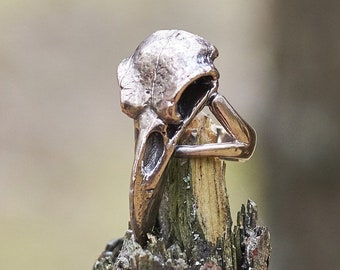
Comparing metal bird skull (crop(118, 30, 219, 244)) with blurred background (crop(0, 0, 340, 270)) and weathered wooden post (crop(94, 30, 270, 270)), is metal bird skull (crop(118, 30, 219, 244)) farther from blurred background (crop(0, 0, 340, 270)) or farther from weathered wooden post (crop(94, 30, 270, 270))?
blurred background (crop(0, 0, 340, 270))

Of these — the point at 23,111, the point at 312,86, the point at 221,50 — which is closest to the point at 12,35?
the point at 23,111

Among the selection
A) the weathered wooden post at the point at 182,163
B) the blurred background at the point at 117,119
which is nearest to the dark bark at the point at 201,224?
the weathered wooden post at the point at 182,163

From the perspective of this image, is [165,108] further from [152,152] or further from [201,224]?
[201,224]

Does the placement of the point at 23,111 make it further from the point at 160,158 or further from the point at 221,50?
the point at 160,158

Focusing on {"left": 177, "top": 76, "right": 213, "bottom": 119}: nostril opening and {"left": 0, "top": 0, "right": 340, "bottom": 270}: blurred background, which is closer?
{"left": 177, "top": 76, "right": 213, "bottom": 119}: nostril opening

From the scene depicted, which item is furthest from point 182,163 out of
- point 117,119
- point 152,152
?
point 117,119

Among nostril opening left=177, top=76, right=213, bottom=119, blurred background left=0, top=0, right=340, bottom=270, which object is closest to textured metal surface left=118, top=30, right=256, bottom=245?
nostril opening left=177, top=76, right=213, bottom=119

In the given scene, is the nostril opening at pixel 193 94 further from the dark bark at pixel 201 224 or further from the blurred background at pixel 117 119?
the blurred background at pixel 117 119

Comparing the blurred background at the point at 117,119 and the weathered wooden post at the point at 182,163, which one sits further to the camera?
the blurred background at the point at 117,119
